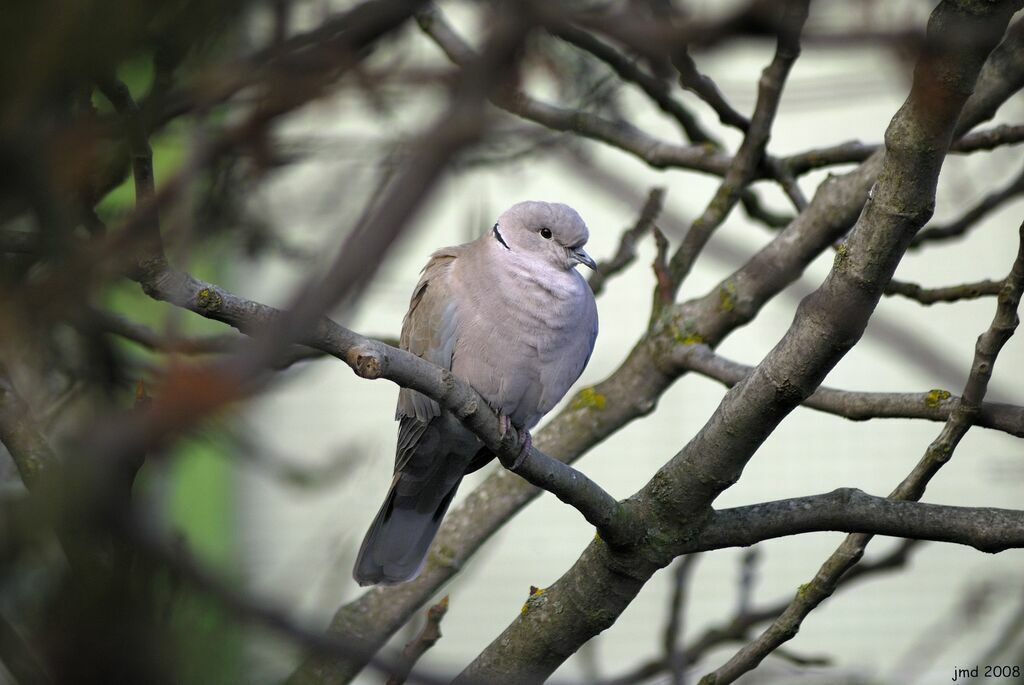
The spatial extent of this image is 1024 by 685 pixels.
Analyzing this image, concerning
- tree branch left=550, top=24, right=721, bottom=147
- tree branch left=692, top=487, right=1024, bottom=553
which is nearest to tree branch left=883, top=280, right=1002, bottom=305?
tree branch left=692, top=487, right=1024, bottom=553

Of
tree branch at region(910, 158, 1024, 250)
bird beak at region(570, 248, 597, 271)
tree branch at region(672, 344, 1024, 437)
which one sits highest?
tree branch at region(910, 158, 1024, 250)

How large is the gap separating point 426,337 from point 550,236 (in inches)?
19.9

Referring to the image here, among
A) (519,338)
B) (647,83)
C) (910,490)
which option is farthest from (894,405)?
(647,83)

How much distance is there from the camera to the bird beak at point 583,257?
2.98 m

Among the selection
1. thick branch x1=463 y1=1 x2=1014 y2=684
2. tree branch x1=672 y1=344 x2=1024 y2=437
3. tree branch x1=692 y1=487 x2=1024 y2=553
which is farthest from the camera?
tree branch x1=672 y1=344 x2=1024 y2=437

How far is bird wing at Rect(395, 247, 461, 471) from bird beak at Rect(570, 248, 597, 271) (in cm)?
34

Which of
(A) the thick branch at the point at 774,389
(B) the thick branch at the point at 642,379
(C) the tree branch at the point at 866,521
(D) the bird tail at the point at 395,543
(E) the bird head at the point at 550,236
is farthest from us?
Result: (E) the bird head at the point at 550,236

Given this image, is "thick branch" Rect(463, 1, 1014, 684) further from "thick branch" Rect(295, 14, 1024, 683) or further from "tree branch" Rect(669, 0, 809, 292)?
"tree branch" Rect(669, 0, 809, 292)

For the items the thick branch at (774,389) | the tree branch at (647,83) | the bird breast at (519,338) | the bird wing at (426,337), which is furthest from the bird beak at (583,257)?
the thick branch at (774,389)

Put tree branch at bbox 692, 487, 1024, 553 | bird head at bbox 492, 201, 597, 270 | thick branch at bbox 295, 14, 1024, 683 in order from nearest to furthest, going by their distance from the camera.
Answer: tree branch at bbox 692, 487, 1024, 553 < thick branch at bbox 295, 14, 1024, 683 < bird head at bbox 492, 201, 597, 270

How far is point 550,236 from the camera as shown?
3.07 m

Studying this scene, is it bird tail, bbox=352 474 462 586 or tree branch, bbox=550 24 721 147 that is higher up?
tree branch, bbox=550 24 721 147

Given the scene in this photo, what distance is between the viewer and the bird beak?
2.98 meters

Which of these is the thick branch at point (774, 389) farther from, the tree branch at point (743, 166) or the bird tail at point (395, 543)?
the tree branch at point (743, 166)
